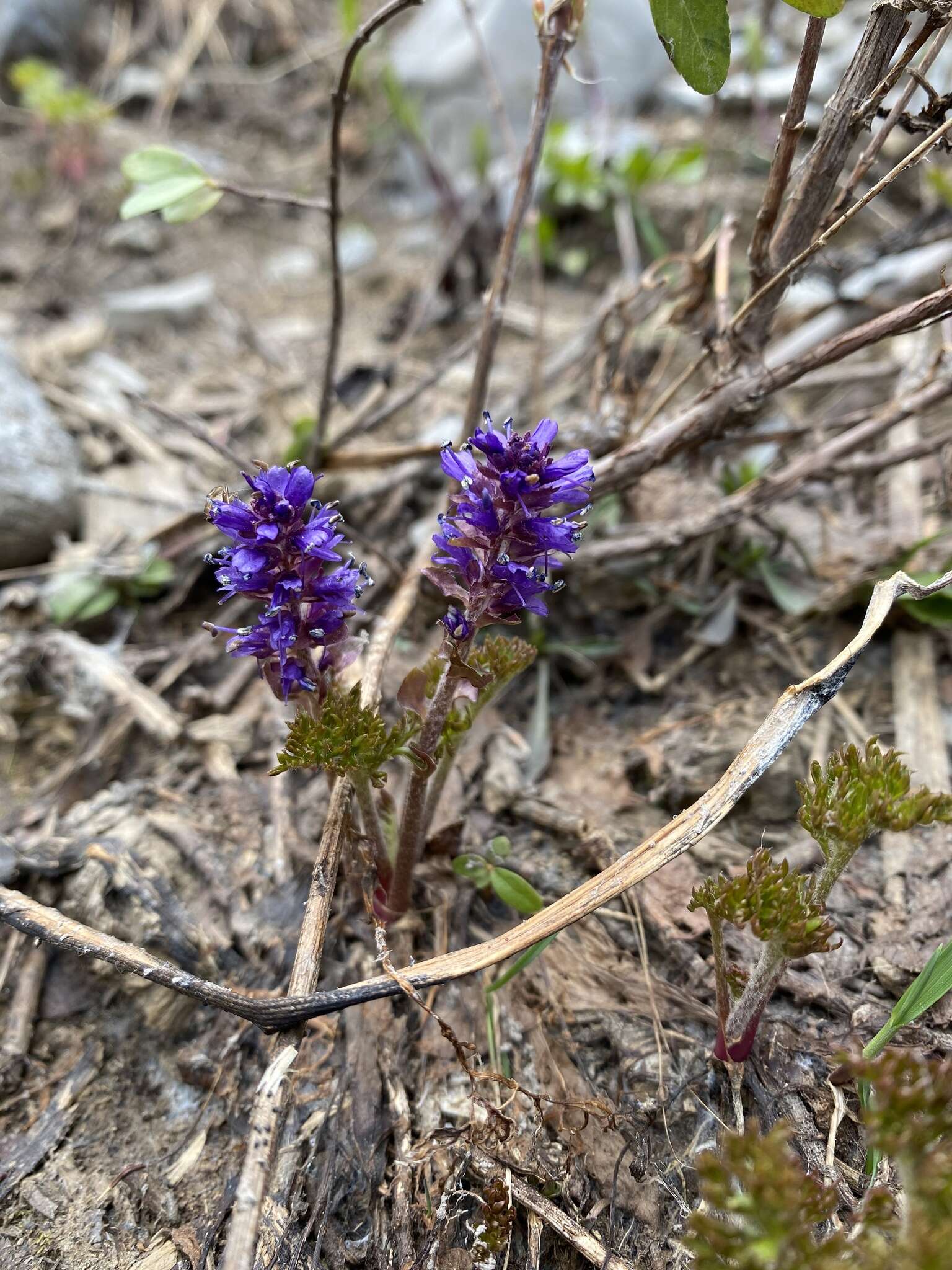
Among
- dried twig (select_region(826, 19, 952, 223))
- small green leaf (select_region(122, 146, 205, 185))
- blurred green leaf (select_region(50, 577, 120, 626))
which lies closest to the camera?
dried twig (select_region(826, 19, 952, 223))

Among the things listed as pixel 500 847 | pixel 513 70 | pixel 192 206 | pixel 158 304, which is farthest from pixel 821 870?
pixel 513 70

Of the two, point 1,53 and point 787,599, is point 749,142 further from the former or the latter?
point 1,53

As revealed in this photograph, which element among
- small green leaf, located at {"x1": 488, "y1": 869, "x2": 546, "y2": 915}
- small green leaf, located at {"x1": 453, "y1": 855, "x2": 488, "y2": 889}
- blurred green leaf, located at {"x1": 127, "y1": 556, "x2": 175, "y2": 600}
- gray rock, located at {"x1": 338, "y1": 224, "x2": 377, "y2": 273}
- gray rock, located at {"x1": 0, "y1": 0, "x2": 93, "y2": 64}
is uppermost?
gray rock, located at {"x1": 0, "y1": 0, "x2": 93, "y2": 64}

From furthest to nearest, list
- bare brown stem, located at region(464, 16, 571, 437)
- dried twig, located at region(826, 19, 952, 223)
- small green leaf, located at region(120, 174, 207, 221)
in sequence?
1. small green leaf, located at region(120, 174, 207, 221)
2. bare brown stem, located at region(464, 16, 571, 437)
3. dried twig, located at region(826, 19, 952, 223)

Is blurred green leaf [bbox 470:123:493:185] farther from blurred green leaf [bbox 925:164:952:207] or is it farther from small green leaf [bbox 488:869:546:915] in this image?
small green leaf [bbox 488:869:546:915]

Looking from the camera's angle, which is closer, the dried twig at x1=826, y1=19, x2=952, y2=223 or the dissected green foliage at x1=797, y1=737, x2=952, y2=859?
the dissected green foliage at x1=797, y1=737, x2=952, y2=859

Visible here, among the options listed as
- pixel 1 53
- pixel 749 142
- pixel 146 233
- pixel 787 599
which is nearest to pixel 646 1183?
pixel 787 599

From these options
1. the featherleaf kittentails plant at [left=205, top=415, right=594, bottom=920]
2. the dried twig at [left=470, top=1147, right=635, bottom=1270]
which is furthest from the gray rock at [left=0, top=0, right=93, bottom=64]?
the dried twig at [left=470, top=1147, right=635, bottom=1270]
